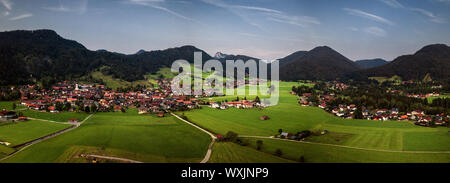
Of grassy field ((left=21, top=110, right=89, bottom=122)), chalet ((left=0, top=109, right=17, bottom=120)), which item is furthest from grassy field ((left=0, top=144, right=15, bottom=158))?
chalet ((left=0, top=109, right=17, bottom=120))

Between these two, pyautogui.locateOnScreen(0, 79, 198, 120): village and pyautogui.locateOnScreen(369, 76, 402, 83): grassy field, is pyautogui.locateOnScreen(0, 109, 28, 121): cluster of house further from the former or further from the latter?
pyautogui.locateOnScreen(369, 76, 402, 83): grassy field

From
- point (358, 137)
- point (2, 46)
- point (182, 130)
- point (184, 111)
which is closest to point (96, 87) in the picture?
point (2, 46)

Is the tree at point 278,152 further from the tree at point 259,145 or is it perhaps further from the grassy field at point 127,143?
the grassy field at point 127,143

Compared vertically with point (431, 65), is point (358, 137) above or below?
below

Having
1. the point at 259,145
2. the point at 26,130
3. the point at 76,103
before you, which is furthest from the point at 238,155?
the point at 76,103

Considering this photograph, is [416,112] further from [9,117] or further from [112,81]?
[112,81]

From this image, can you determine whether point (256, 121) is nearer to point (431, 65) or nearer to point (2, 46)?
point (2, 46)

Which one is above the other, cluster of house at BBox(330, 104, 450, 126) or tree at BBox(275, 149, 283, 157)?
cluster of house at BBox(330, 104, 450, 126)
